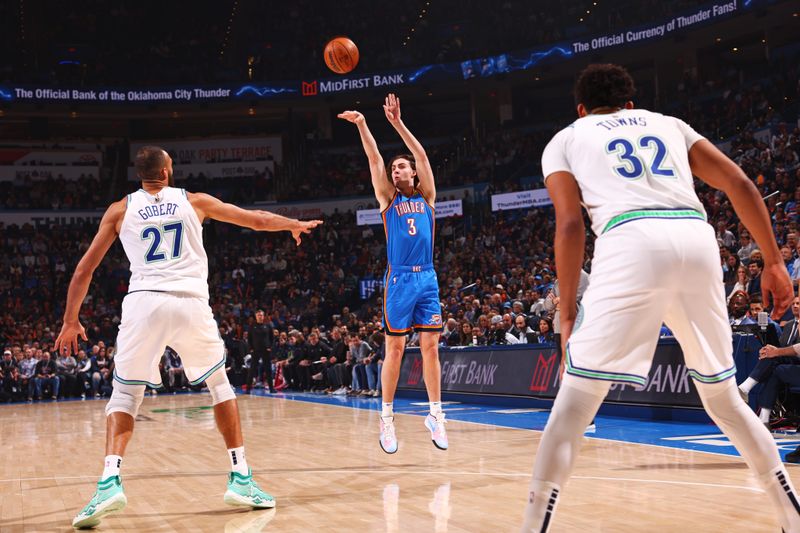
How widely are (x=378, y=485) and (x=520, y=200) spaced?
20923 millimetres

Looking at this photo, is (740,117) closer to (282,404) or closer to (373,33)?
(282,404)

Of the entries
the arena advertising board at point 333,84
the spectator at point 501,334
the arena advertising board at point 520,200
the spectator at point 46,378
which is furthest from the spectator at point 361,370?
the arena advertising board at point 333,84

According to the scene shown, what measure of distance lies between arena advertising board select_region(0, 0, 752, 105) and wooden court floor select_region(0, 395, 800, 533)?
21.1 meters

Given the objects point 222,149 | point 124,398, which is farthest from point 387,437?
point 222,149

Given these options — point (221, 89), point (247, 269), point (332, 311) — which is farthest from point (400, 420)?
point (221, 89)

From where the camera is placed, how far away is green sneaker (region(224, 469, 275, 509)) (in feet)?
15.1

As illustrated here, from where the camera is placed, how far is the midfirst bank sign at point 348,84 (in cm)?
3095

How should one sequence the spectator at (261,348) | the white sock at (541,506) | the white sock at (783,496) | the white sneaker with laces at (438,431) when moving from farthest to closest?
the spectator at (261,348) < the white sneaker with laces at (438,431) < the white sock at (783,496) < the white sock at (541,506)

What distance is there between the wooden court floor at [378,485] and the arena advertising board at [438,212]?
60.9 feet

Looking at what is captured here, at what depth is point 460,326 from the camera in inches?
617

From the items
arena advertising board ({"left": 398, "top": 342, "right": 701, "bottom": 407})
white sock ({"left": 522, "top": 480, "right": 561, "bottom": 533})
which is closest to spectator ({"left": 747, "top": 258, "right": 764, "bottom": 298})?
arena advertising board ({"left": 398, "top": 342, "right": 701, "bottom": 407})

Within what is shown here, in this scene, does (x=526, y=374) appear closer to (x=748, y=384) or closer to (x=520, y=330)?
(x=520, y=330)

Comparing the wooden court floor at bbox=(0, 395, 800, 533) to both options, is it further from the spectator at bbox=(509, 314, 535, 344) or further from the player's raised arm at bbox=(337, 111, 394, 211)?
the spectator at bbox=(509, 314, 535, 344)

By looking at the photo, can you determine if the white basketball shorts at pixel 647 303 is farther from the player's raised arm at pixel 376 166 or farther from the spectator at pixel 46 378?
the spectator at pixel 46 378
